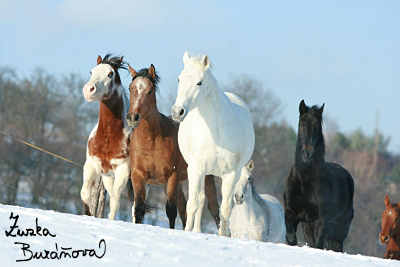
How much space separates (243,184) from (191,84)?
3.23 m

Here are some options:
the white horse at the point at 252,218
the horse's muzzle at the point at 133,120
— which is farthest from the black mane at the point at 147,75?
the white horse at the point at 252,218

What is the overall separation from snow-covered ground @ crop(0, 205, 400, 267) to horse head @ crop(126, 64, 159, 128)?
1.69 meters

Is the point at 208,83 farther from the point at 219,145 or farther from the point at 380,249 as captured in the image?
the point at 380,249

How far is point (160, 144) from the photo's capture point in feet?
27.6

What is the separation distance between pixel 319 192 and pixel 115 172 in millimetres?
2838

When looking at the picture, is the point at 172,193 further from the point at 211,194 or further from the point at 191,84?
the point at 191,84

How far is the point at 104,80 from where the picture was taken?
859 centimetres

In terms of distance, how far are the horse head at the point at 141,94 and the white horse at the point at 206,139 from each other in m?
0.66

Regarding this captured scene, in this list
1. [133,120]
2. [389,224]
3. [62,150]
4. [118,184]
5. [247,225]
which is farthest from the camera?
[62,150]

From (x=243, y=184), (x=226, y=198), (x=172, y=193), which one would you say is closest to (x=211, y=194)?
(x=243, y=184)

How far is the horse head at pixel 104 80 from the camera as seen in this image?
8312 mm

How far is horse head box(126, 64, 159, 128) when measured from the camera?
25.9ft

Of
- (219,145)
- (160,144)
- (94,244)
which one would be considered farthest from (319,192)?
(94,244)

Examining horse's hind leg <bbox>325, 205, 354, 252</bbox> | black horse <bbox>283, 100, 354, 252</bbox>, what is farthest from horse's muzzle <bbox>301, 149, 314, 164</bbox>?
horse's hind leg <bbox>325, 205, 354, 252</bbox>
